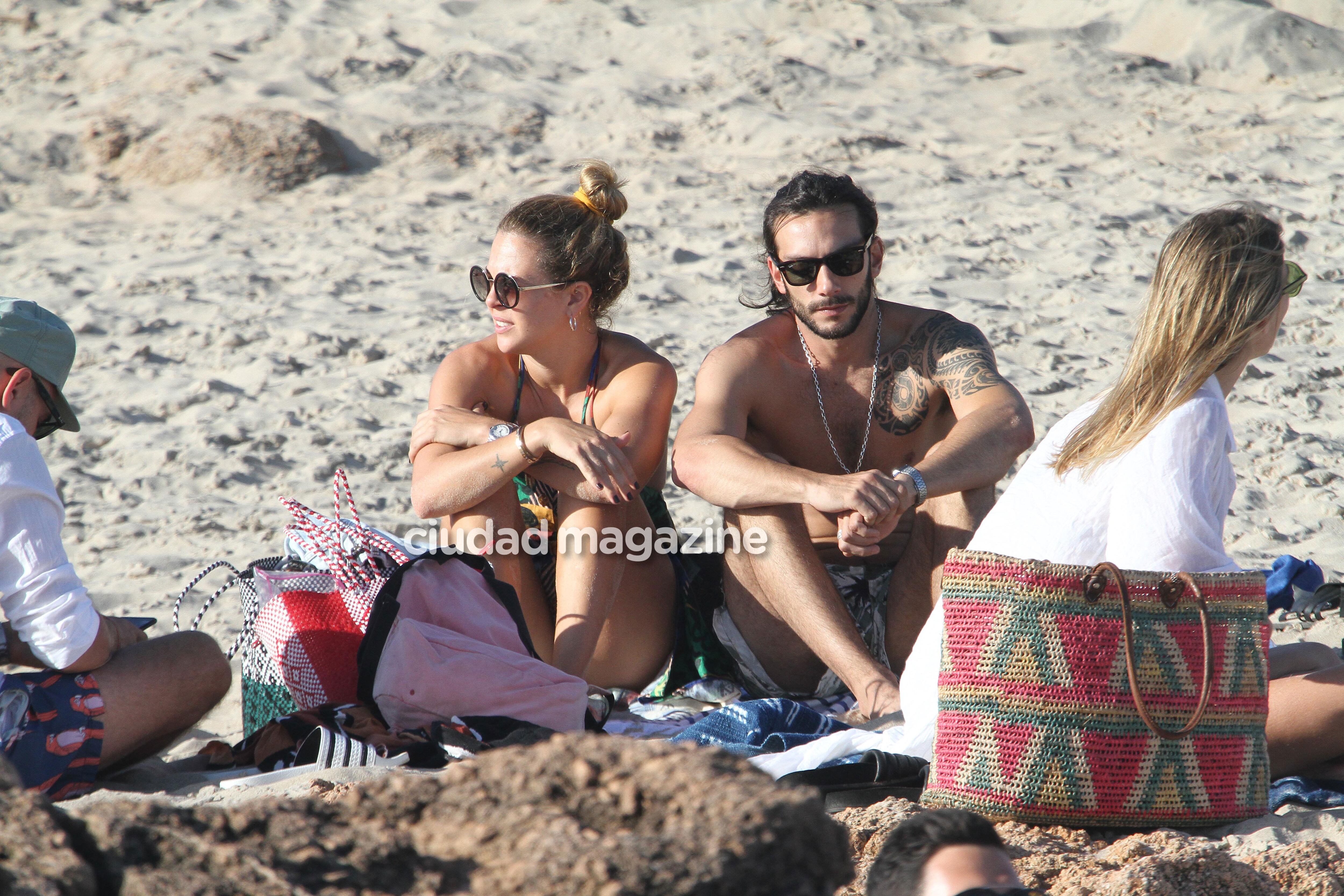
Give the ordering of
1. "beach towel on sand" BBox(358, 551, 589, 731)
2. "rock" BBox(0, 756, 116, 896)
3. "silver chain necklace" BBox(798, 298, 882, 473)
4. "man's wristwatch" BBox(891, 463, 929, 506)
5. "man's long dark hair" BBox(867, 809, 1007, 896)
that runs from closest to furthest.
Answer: "rock" BBox(0, 756, 116, 896), "man's long dark hair" BBox(867, 809, 1007, 896), "beach towel on sand" BBox(358, 551, 589, 731), "man's wristwatch" BBox(891, 463, 929, 506), "silver chain necklace" BBox(798, 298, 882, 473)

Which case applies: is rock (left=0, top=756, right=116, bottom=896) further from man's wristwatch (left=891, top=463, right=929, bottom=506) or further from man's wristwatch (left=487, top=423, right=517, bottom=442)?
man's wristwatch (left=891, top=463, right=929, bottom=506)

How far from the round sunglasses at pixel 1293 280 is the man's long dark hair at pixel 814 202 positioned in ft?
4.00

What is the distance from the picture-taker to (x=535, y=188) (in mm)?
7258

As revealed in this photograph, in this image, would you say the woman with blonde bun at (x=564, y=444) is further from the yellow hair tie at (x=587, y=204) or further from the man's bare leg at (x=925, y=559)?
the man's bare leg at (x=925, y=559)

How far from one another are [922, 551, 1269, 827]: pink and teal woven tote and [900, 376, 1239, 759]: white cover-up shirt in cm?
9

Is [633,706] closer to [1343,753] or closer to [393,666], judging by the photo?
[393,666]

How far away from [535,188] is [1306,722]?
573cm

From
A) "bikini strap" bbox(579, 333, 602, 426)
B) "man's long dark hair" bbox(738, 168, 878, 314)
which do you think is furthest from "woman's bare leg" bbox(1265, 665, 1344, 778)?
"bikini strap" bbox(579, 333, 602, 426)

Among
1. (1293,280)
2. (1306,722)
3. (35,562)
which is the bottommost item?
(35,562)

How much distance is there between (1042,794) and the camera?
2.17 meters

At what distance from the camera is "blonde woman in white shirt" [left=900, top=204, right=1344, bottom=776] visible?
2240 millimetres

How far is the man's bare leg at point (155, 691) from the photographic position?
102 inches

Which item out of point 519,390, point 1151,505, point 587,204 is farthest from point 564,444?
point 1151,505

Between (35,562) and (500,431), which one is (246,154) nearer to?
(500,431)
